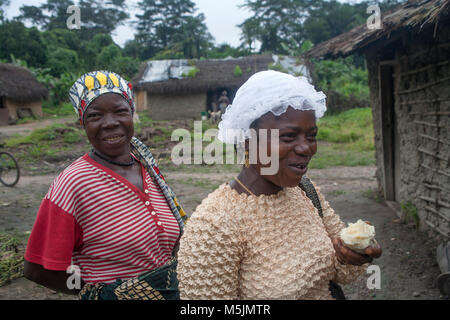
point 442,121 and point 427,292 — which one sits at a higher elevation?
point 442,121

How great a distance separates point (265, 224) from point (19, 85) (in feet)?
68.8

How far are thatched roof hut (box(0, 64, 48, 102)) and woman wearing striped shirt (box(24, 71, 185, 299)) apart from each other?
62.3 feet

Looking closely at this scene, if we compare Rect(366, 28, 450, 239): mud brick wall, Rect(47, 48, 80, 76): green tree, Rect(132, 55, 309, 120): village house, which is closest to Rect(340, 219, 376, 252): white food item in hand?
Rect(366, 28, 450, 239): mud brick wall

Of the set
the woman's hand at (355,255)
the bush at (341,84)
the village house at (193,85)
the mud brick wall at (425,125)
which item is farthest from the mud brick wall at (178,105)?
the woman's hand at (355,255)

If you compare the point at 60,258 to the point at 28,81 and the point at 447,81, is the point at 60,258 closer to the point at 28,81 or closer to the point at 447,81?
the point at 447,81

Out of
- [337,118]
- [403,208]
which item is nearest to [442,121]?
[403,208]

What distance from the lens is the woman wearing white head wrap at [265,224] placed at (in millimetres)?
1257

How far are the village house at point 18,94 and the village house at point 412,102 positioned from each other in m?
16.8

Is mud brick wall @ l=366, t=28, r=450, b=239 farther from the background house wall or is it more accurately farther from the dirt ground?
the background house wall

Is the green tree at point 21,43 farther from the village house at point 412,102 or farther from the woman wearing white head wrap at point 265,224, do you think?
the woman wearing white head wrap at point 265,224

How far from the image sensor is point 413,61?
16.8 ft

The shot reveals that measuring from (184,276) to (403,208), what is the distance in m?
5.18

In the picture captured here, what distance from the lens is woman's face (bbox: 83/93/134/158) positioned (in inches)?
70.8

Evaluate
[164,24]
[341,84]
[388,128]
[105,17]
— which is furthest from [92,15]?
[388,128]
